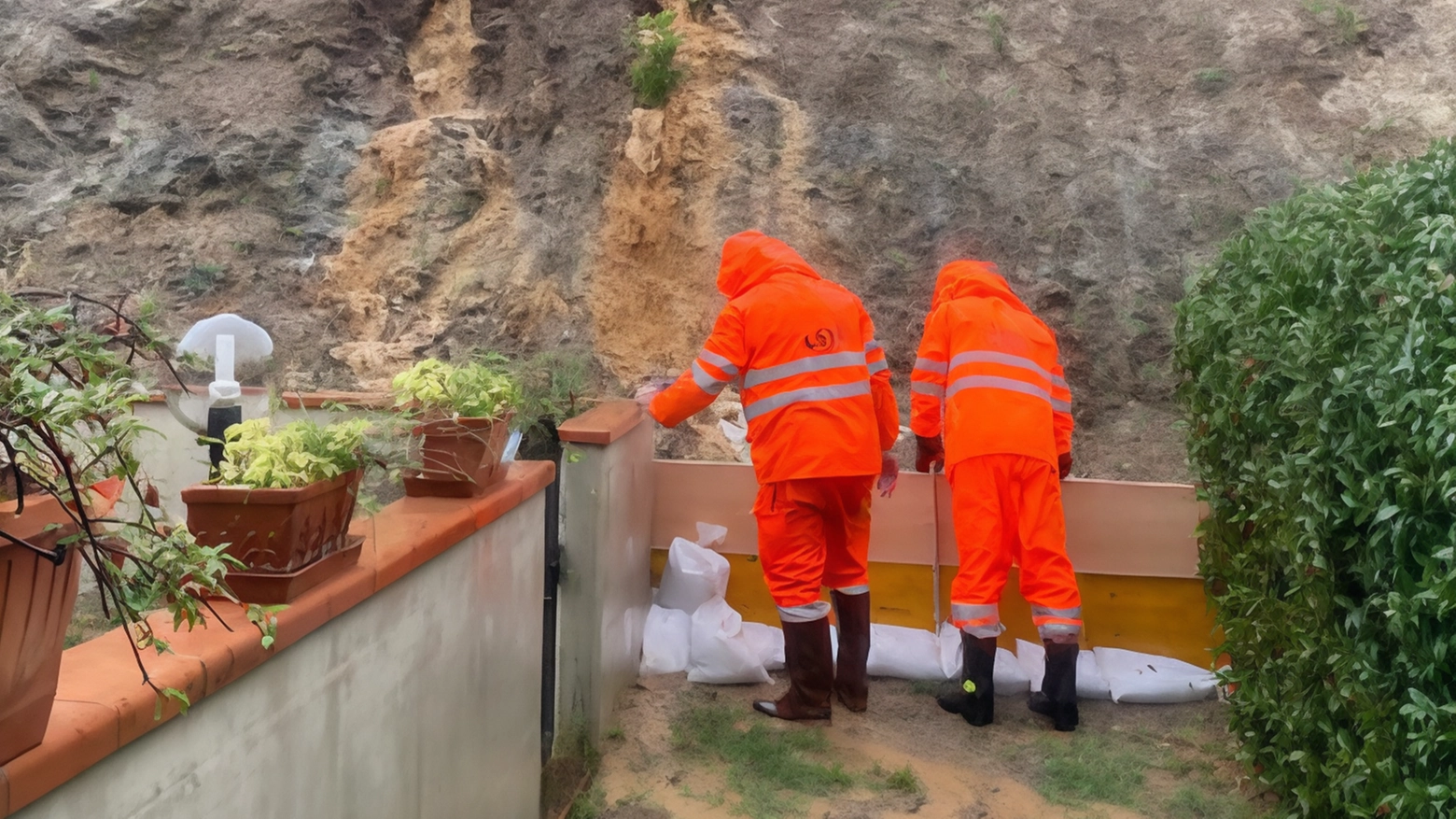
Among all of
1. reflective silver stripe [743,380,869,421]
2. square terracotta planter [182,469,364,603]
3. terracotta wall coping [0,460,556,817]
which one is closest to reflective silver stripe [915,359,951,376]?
reflective silver stripe [743,380,869,421]

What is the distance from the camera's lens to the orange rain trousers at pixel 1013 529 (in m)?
4.25

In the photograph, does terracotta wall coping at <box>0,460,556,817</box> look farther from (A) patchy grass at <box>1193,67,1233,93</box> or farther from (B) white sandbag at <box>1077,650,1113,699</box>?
(A) patchy grass at <box>1193,67,1233,93</box>

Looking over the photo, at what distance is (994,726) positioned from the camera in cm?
438

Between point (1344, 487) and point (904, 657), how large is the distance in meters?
2.41

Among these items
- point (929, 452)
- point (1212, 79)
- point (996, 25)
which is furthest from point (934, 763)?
point (996, 25)

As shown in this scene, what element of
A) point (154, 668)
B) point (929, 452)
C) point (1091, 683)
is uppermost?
point (154, 668)

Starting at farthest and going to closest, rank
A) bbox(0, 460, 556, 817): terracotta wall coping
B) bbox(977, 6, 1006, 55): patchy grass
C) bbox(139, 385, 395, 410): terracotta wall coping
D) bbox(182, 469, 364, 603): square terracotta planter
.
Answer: bbox(977, 6, 1006, 55): patchy grass → bbox(139, 385, 395, 410): terracotta wall coping → bbox(182, 469, 364, 603): square terracotta planter → bbox(0, 460, 556, 817): terracotta wall coping

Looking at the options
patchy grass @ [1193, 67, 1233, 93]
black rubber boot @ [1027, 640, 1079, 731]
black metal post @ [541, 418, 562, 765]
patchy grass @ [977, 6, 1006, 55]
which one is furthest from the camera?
patchy grass @ [977, 6, 1006, 55]

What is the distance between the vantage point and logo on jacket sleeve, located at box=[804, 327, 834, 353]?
4246 mm

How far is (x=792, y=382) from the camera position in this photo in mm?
4238

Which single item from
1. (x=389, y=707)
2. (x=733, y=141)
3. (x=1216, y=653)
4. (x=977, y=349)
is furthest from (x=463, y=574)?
(x=733, y=141)

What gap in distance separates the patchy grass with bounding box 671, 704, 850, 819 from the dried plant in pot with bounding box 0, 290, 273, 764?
2.70 m

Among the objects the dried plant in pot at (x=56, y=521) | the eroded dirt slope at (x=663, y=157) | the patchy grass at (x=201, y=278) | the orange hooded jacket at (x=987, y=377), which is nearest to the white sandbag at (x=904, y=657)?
the orange hooded jacket at (x=987, y=377)

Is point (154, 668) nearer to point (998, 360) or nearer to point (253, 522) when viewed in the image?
point (253, 522)
